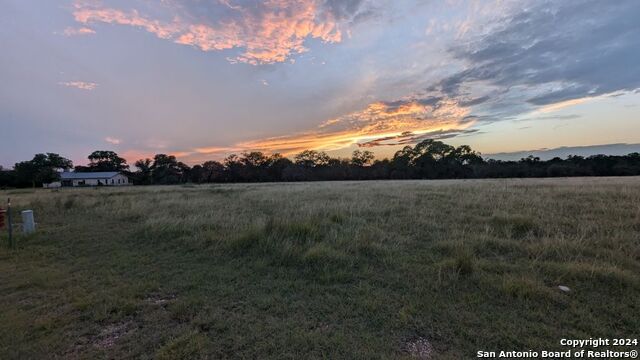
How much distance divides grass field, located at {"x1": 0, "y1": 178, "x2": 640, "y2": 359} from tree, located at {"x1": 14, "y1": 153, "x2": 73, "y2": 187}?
103010 millimetres

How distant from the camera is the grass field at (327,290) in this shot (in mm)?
3844

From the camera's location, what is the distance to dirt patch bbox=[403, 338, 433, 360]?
3497 millimetres

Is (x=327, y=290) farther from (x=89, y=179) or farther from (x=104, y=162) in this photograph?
(x=104, y=162)

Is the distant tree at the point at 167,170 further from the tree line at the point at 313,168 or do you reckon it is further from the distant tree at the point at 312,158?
the distant tree at the point at 312,158

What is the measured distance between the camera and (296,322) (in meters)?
4.27

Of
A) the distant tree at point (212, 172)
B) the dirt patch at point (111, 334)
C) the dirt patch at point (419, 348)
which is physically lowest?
the dirt patch at point (419, 348)

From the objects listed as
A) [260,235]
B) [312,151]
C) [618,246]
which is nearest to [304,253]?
[260,235]

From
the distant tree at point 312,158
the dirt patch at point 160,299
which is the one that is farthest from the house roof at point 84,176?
the dirt patch at point 160,299

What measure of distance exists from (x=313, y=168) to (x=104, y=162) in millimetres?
79285

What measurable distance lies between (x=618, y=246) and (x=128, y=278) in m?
10.1

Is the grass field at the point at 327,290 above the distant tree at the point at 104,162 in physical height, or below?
below

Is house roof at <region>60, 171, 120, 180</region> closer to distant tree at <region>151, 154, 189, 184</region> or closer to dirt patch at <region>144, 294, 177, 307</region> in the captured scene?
distant tree at <region>151, 154, 189, 184</region>

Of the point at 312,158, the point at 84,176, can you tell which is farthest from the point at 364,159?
the point at 84,176

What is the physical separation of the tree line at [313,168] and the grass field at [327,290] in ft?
236
